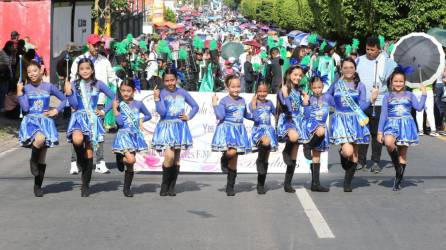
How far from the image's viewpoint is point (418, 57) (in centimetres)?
1306

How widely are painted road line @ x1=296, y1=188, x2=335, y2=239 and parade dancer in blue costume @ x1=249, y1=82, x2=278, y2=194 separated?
20.0 inches

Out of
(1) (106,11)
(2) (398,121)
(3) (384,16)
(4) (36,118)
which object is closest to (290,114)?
(2) (398,121)

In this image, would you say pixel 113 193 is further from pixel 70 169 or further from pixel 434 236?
pixel 434 236

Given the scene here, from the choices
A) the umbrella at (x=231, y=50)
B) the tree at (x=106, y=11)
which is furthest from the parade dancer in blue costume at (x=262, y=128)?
the tree at (x=106, y=11)

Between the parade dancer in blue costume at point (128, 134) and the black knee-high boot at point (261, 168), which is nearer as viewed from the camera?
the parade dancer in blue costume at point (128, 134)

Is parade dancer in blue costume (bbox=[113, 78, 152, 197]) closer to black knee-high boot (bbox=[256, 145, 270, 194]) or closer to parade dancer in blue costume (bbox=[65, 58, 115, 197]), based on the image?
parade dancer in blue costume (bbox=[65, 58, 115, 197])

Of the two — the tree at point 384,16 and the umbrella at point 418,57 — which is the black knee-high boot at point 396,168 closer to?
the umbrella at point 418,57

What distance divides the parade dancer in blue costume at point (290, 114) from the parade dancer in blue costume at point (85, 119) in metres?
2.04

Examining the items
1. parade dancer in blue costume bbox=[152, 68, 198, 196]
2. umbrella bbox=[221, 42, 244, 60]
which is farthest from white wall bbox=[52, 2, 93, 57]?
parade dancer in blue costume bbox=[152, 68, 198, 196]

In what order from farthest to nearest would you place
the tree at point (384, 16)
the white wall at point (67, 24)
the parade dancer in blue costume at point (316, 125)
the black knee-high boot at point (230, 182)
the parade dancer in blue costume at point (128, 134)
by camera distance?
the tree at point (384, 16), the white wall at point (67, 24), the parade dancer in blue costume at point (316, 125), the black knee-high boot at point (230, 182), the parade dancer in blue costume at point (128, 134)

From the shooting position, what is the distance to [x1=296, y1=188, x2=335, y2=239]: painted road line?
8.20m

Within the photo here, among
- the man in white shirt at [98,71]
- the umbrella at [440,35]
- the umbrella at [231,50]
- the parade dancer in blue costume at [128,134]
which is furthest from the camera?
the umbrella at [231,50]

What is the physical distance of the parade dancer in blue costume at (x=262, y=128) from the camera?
34.4ft

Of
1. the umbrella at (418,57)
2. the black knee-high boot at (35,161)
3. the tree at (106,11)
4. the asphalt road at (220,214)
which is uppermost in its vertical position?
the tree at (106,11)
